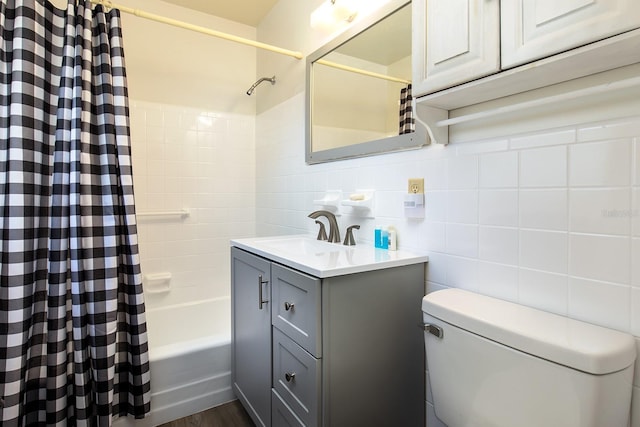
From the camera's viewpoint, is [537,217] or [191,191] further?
[191,191]

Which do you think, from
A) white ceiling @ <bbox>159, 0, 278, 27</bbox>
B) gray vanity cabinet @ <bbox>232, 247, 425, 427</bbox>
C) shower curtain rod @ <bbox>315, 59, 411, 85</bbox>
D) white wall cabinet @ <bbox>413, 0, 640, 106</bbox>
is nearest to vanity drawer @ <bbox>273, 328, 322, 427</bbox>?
gray vanity cabinet @ <bbox>232, 247, 425, 427</bbox>

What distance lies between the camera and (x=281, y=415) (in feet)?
3.99

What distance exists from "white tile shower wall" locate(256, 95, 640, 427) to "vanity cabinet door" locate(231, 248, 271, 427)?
0.59 metres

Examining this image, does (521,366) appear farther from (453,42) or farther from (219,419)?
(219,419)

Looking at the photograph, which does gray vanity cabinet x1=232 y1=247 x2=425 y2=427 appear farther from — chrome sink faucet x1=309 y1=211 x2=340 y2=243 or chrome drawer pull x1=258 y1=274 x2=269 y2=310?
chrome sink faucet x1=309 y1=211 x2=340 y2=243

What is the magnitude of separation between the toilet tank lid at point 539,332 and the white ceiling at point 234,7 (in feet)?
7.46

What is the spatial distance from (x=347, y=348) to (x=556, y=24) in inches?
38.5

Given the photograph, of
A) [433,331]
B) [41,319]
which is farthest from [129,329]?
[433,331]

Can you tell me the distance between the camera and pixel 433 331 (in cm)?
98

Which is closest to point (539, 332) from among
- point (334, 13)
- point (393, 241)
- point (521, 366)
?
point (521, 366)

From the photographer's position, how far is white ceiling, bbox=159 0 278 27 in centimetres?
226

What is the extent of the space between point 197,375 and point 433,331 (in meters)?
1.36

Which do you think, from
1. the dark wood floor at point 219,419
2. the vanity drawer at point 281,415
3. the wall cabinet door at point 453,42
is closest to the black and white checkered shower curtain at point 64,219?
the dark wood floor at point 219,419

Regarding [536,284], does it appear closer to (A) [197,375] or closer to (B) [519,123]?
(B) [519,123]
